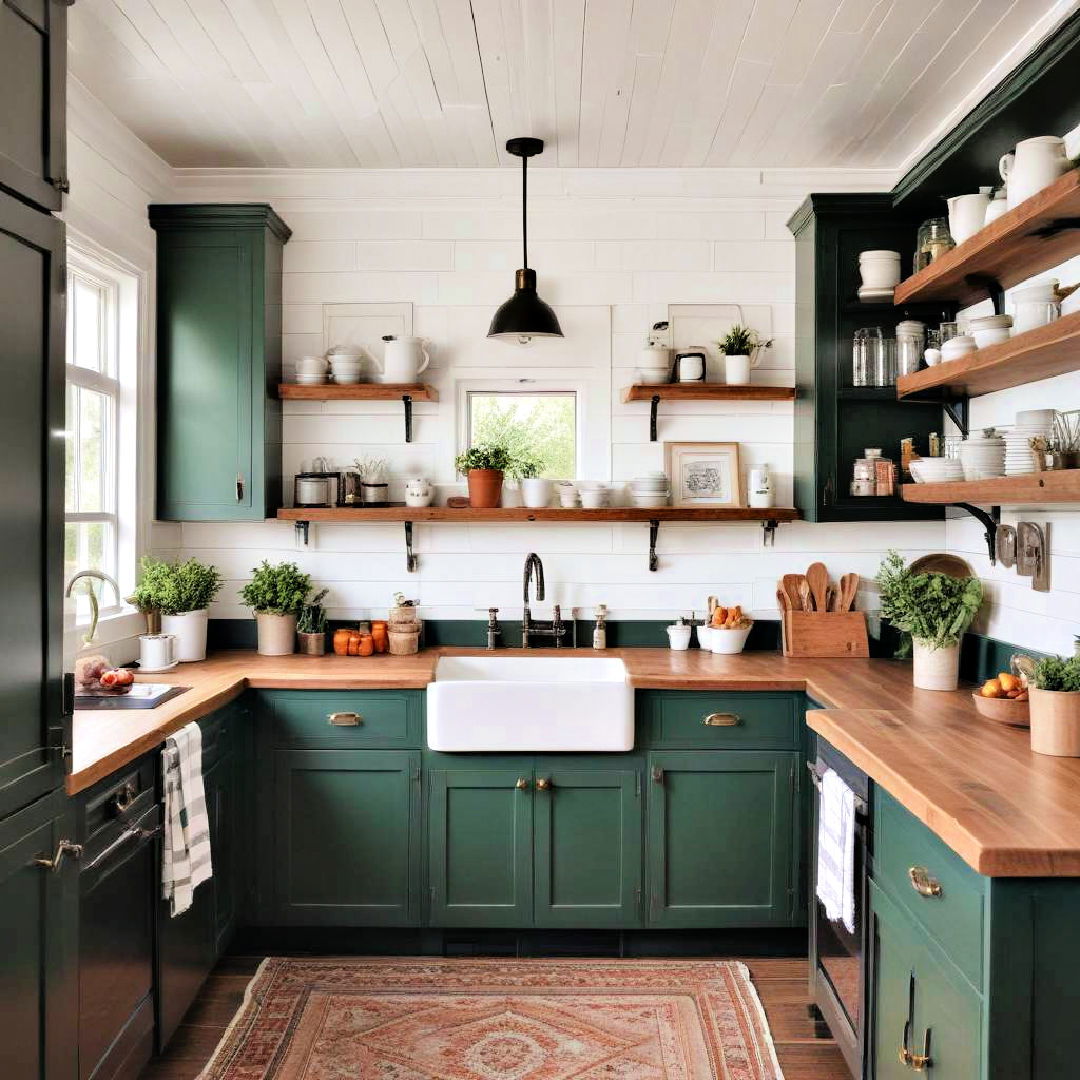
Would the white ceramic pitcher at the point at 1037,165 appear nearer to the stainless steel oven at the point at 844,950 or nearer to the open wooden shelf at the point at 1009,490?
the open wooden shelf at the point at 1009,490

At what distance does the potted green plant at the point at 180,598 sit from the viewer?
3.67m

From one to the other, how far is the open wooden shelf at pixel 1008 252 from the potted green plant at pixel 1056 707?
1039 millimetres

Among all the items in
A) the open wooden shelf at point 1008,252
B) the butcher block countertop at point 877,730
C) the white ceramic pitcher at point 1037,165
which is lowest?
the butcher block countertop at point 877,730

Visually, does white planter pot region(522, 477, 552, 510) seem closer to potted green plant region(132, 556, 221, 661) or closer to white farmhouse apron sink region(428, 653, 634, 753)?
white farmhouse apron sink region(428, 653, 634, 753)

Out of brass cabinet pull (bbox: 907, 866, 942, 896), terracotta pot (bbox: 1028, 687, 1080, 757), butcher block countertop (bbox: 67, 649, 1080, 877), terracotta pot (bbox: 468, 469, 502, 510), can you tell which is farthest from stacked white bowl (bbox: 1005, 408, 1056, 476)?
terracotta pot (bbox: 468, 469, 502, 510)

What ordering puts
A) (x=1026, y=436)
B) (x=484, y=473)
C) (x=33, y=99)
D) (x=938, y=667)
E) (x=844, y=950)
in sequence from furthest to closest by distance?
(x=484, y=473) → (x=938, y=667) → (x=844, y=950) → (x=1026, y=436) → (x=33, y=99)

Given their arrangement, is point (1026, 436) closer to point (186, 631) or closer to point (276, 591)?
point (276, 591)

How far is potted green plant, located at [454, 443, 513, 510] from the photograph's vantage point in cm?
392

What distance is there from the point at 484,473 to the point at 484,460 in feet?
0.19

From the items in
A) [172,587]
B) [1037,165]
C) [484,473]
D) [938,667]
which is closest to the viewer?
[1037,165]

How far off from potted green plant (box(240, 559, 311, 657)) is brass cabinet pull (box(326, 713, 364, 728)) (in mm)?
568

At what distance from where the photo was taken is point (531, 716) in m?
3.39

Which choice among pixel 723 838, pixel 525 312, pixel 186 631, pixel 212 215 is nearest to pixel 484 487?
pixel 525 312

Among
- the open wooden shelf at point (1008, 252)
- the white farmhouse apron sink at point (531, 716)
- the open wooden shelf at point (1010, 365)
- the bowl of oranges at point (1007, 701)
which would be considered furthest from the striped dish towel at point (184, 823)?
the open wooden shelf at point (1008, 252)
